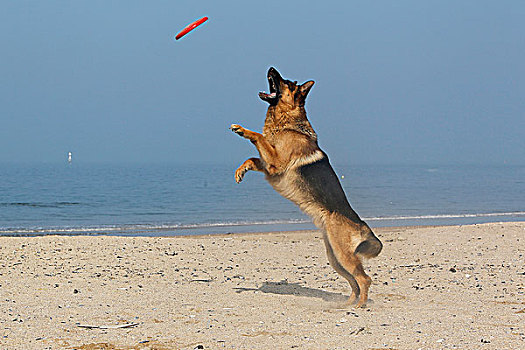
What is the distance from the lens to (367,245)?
6.64m

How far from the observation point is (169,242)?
40.8 ft

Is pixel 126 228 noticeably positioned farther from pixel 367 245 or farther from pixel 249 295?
pixel 367 245

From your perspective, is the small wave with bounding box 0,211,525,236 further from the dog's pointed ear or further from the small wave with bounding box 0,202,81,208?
the dog's pointed ear

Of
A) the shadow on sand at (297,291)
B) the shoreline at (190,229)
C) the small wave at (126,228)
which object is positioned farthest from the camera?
the small wave at (126,228)

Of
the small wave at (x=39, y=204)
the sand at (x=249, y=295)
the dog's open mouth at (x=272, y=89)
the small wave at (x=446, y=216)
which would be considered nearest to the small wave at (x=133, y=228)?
the small wave at (x=446, y=216)

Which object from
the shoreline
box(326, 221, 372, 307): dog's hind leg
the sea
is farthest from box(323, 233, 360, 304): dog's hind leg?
the shoreline

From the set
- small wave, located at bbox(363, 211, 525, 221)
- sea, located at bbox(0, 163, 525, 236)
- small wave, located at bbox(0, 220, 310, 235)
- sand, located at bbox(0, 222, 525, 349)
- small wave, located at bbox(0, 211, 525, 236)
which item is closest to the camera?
sand, located at bbox(0, 222, 525, 349)

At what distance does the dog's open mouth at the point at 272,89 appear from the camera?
6.81 m

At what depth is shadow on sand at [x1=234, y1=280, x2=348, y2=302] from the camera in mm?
7508

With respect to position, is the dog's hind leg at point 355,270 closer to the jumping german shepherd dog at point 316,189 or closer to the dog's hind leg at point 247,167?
the jumping german shepherd dog at point 316,189

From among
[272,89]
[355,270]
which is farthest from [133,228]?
[355,270]

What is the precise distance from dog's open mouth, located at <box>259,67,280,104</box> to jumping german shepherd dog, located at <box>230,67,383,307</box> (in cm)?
30

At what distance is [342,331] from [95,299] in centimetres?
337

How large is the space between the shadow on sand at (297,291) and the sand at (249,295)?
0.10ft
